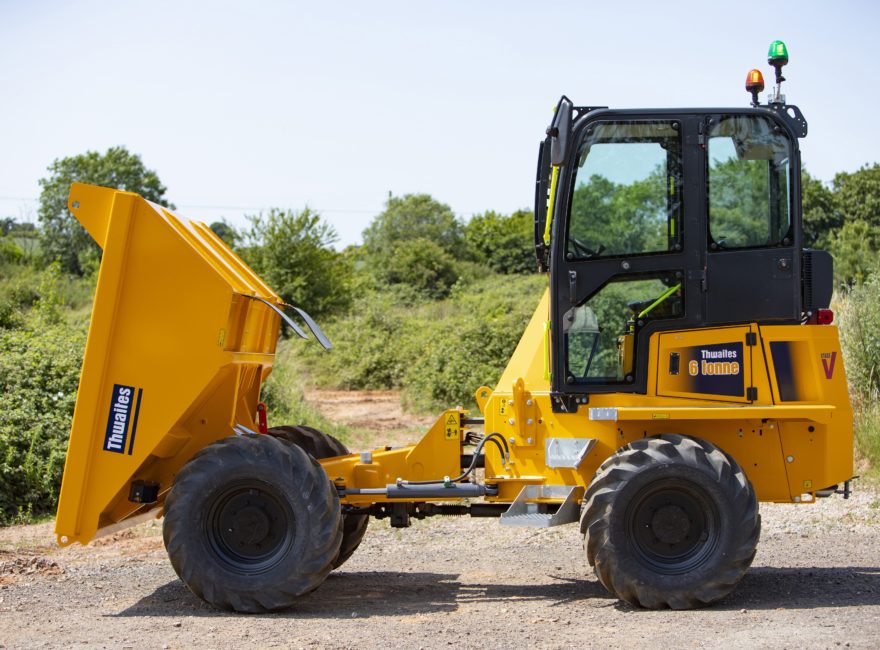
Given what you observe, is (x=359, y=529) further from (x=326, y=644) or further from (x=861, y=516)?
(x=861, y=516)

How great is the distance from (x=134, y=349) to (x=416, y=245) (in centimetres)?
3788

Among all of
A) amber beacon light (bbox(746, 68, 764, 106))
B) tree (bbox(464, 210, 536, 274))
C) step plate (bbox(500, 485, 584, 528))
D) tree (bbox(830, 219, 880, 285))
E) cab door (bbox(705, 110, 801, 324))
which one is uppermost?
tree (bbox(464, 210, 536, 274))

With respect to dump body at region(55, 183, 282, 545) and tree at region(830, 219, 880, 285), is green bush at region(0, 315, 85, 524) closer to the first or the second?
dump body at region(55, 183, 282, 545)

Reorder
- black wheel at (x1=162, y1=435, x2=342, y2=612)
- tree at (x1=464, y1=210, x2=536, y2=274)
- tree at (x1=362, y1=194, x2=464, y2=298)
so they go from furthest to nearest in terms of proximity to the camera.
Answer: tree at (x1=464, y1=210, x2=536, y2=274) → tree at (x1=362, y1=194, x2=464, y2=298) → black wheel at (x1=162, y1=435, x2=342, y2=612)

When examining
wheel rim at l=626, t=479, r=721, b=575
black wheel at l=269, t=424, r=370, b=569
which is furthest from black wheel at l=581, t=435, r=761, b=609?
black wheel at l=269, t=424, r=370, b=569

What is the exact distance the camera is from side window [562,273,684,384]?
631cm

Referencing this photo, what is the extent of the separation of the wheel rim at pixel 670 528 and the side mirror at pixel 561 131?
7.08ft

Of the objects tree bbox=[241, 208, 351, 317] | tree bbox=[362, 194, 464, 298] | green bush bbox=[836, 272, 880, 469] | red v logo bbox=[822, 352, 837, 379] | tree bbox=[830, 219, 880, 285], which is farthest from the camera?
tree bbox=[362, 194, 464, 298]

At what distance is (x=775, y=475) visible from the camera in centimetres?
636

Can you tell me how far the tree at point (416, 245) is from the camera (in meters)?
42.8

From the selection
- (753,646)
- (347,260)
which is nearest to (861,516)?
(753,646)

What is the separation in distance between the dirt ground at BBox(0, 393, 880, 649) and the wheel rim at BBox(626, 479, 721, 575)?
0.34 m

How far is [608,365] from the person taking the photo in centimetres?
640

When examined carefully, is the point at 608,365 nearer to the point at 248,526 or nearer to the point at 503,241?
the point at 248,526
